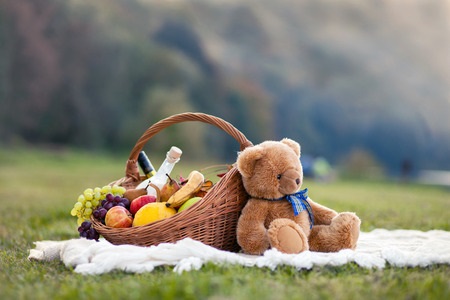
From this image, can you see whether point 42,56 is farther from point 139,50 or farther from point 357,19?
point 357,19

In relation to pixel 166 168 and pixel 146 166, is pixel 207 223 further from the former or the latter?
pixel 146 166

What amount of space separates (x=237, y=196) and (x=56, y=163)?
39.9 feet

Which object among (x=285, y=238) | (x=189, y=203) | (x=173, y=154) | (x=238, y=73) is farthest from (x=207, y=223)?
(x=238, y=73)

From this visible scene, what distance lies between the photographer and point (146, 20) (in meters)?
23.2

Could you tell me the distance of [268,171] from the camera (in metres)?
2.45

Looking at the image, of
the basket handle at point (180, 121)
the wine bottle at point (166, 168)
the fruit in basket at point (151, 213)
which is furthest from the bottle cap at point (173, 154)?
the fruit in basket at point (151, 213)

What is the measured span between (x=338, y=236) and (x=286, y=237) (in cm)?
35

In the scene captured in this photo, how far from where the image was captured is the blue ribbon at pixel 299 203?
2482 millimetres

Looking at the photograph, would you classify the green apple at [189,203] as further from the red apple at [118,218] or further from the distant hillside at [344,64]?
the distant hillside at [344,64]

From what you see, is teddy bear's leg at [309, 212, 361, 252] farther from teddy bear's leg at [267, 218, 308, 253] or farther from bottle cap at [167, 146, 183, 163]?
bottle cap at [167, 146, 183, 163]

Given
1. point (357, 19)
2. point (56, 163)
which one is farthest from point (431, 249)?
point (357, 19)

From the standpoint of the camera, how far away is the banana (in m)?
2.57

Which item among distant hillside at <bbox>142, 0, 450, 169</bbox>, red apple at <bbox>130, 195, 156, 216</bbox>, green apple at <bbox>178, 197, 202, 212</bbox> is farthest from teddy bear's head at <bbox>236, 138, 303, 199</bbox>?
distant hillside at <bbox>142, 0, 450, 169</bbox>

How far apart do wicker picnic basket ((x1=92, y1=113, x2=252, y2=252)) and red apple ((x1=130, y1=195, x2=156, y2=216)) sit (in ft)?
0.59
